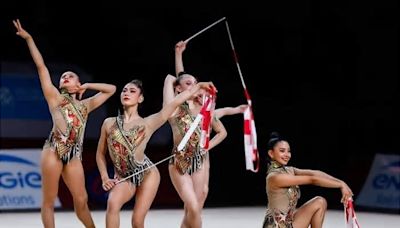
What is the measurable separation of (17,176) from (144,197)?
5.12 m

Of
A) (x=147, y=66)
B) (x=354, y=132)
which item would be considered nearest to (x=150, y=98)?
(x=147, y=66)

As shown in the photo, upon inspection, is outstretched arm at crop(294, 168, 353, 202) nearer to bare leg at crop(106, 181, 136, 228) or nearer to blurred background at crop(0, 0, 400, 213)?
bare leg at crop(106, 181, 136, 228)

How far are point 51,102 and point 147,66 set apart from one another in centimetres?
671

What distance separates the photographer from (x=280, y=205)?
5.96 metres

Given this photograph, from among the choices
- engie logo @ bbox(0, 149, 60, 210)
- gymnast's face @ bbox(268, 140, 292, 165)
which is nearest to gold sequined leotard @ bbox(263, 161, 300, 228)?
gymnast's face @ bbox(268, 140, 292, 165)

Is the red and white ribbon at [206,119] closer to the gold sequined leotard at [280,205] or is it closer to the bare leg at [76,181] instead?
the gold sequined leotard at [280,205]

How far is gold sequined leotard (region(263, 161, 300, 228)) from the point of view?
5.95 m

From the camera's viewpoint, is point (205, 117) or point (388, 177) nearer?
point (205, 117)

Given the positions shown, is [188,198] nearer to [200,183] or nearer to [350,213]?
[200,183]

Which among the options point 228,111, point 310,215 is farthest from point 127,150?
point 228,111

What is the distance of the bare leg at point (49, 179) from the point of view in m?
6.28

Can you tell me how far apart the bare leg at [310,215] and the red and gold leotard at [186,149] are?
991 millimetres


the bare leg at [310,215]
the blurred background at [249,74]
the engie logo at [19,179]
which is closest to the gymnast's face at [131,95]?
the bare leg at [310,215]

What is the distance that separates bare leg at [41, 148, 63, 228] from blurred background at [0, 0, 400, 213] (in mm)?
4904
